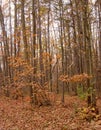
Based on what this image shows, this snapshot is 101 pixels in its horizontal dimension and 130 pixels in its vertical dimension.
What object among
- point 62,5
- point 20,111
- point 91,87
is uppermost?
point 62,5

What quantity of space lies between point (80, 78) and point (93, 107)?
7.17ft

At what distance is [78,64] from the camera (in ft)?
67.4

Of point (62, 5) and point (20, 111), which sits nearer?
point (20, 111)

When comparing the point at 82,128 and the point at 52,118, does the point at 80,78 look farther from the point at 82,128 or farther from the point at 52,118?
the point at 82,128

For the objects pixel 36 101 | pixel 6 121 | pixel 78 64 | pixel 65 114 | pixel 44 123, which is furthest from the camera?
pixel 78 64

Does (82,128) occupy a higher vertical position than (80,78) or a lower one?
lower

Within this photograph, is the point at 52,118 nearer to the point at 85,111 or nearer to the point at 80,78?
the point at 85,111

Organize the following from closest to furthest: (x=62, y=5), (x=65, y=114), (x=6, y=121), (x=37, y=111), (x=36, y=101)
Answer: (x=6, y=121), (x=65, y=114), (x=37, y=111), (x=36, y=101), (x=62, y=5)

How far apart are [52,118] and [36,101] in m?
3.10

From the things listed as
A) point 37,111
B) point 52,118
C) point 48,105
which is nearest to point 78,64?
point 48,105

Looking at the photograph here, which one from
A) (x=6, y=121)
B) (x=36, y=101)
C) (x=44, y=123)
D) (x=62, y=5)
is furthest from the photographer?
(x=62, y=5)

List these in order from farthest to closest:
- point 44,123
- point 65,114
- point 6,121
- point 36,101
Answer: point 36,101
point 65,114
point 6,121
point 44,123

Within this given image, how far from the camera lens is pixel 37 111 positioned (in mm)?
12211

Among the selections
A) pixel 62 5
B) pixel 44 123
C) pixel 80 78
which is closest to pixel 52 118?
pixel 44 123
